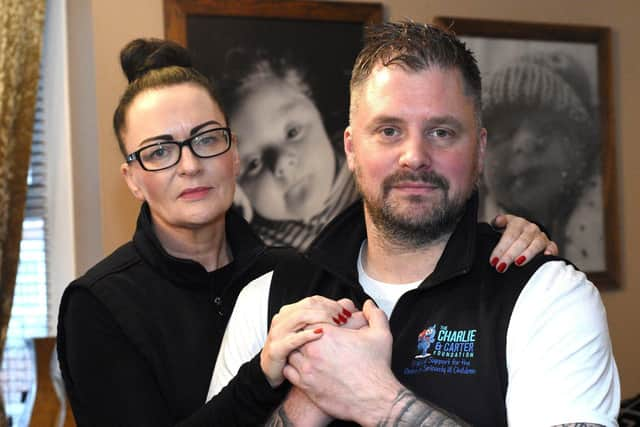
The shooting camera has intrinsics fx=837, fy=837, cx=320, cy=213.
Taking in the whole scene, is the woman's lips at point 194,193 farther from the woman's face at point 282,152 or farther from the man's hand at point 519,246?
the woman's face at point 282,152

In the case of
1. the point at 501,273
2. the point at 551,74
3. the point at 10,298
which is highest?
the point at 551,74

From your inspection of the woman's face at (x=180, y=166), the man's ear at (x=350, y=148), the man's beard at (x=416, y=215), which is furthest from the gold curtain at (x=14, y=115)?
the man's beard at (x=416, y=215)

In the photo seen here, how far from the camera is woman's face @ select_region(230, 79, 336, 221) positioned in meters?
3.35

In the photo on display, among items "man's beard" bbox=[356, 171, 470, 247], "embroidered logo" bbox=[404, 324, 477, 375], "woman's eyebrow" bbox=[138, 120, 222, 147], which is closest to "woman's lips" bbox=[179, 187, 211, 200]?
"woman's eyebrow" bbox=[138, 120, 222, 147]

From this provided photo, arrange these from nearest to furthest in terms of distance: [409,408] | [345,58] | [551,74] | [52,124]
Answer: [409,408], [52,124], [345,58], [551,74]

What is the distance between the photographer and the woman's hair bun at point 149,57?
2.16m

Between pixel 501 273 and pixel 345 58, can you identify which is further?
pixel 345 58

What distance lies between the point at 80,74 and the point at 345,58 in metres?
1.07

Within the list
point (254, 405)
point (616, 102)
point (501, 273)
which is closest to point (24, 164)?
point (254, 405)

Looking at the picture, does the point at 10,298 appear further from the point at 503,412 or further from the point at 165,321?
the point at 503,412

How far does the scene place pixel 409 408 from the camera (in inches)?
56.5

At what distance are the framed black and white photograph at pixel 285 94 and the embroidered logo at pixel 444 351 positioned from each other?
6.10 ft

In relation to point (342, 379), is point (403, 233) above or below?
above

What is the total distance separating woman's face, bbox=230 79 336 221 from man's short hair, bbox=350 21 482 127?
5.40ft
